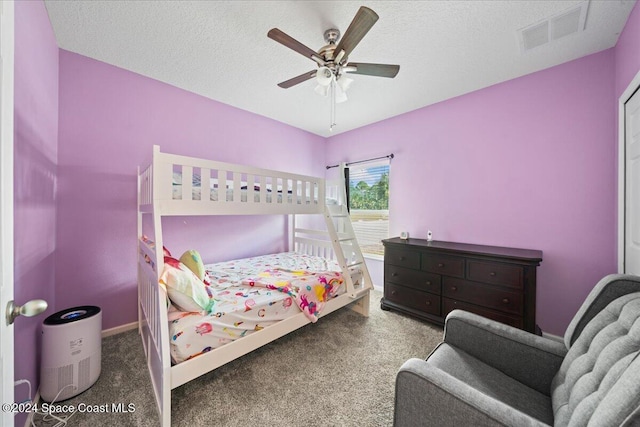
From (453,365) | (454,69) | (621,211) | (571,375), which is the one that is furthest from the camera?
(454,69)

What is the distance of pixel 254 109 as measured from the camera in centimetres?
316

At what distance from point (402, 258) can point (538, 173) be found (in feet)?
5.09

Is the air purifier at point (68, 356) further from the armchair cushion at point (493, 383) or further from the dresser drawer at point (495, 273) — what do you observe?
the dresser drawer at point (495, 273)

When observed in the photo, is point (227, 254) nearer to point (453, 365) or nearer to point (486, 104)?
point (453, 365)

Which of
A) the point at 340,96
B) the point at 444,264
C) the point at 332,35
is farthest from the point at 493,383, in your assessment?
the point at 332,35

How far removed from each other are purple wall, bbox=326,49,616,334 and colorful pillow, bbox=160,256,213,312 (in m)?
2.66

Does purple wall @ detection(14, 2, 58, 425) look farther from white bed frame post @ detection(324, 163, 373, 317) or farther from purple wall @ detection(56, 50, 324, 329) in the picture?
white bed frame post @ detection(324, 163, 373, 317)

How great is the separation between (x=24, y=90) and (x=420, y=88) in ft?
10.4

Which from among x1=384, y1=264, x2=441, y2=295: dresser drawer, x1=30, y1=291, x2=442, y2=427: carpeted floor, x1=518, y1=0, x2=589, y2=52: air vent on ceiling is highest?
x1=518, y1=0, x2=589, y2=52: air vent on ceiling

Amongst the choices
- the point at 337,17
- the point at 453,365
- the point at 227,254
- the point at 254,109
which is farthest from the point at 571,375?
the point at 254,109

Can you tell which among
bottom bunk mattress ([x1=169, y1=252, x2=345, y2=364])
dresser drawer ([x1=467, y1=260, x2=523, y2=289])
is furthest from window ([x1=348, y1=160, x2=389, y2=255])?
dresser drawer ([x1=467, y1=260, x2=523, y2=289])

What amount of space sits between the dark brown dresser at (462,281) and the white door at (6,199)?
2.67 m

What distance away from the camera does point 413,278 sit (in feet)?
8.41

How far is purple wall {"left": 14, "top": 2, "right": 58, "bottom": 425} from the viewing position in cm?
126
